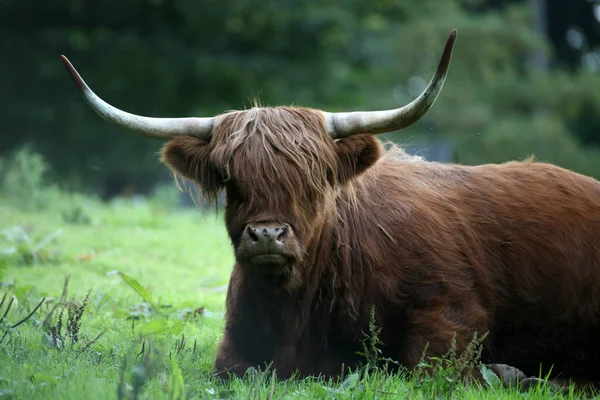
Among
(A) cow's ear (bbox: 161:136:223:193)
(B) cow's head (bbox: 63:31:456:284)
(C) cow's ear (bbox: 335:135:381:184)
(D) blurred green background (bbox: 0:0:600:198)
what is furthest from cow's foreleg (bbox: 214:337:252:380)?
(D) blurred green background (bbox: 0:0:600:198)

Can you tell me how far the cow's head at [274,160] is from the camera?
4516mm

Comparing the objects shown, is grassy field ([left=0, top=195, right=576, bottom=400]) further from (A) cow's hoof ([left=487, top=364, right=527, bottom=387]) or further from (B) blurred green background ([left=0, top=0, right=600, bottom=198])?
(B) blurred green background ([left=0, top=0, right=600, bottom=198])

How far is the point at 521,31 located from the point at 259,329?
67.8ft

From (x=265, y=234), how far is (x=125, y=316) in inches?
85.1

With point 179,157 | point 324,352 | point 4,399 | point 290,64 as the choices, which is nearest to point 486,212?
point 324,352

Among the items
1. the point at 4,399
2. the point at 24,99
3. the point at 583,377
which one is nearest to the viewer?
the point at 4,399

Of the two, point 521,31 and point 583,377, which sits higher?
point 521,31

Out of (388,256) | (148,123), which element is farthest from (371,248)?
(148,123)

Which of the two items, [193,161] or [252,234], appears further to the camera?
[193,161]

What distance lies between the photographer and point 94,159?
67.1 ft

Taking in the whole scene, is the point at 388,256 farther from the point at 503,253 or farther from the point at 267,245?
the point at 267,245

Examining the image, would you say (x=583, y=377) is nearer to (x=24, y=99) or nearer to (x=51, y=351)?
(x=51, y=351)

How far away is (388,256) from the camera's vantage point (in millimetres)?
5102

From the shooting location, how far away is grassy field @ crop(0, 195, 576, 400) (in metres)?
3.97
